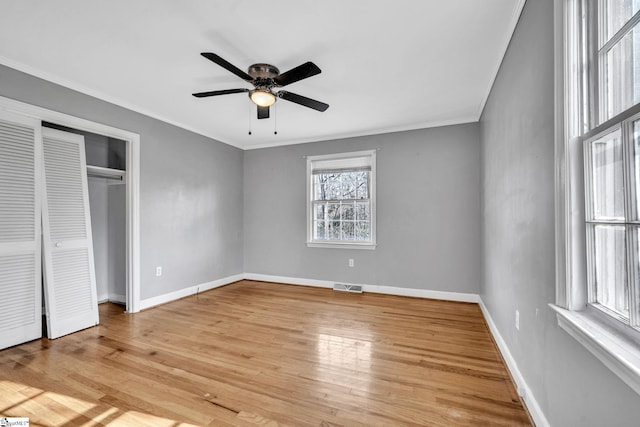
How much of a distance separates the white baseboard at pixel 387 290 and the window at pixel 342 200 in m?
0.65

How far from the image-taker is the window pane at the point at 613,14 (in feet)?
3.05

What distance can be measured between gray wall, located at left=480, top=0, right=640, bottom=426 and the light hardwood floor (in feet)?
1.46

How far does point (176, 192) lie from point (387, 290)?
346 centimetres

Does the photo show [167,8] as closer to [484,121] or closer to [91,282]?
[91,282]

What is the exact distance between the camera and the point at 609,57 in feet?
3.44

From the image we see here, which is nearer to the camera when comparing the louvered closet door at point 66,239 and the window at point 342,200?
the louvered closet door at point 66,239

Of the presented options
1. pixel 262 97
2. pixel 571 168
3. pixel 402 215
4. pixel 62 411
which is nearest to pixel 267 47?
pixel 262 97

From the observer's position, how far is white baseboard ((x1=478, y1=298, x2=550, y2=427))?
1.54 meters

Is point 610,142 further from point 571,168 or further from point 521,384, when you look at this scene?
point 521,384

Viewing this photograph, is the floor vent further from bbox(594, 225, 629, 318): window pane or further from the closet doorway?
bbox(594, 225, 629, 318): window pane

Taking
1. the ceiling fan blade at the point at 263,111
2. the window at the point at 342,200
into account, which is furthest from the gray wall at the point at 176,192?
the ceiling fan blade at the point at 263,111

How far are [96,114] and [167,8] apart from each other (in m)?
1.99

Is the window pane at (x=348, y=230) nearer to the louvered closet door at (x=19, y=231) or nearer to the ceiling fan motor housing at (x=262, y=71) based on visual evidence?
the ceiling fan motor housing at (x=262, y=71)

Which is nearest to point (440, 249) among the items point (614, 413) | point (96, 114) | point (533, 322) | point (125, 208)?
point (533, 322)
